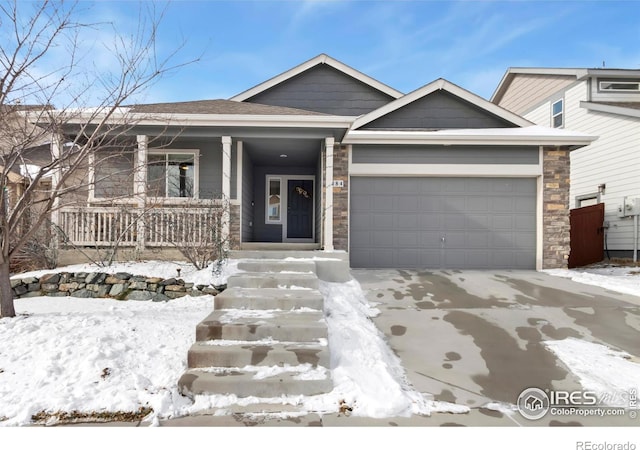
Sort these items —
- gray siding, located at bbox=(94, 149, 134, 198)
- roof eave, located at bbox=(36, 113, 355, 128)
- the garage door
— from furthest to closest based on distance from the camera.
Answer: the garage door
gray siding, located at bbox=(94, 149, 134, 198)
roof eave, located at bbox=(36, 113, 355, 128)

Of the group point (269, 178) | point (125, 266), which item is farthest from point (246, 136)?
point (125, 266)

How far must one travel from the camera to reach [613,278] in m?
7.08

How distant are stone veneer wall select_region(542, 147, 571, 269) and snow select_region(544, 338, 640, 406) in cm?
464

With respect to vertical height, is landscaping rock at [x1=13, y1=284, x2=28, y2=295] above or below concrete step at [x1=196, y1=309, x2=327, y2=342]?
below

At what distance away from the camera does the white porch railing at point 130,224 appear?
6527 millimetres

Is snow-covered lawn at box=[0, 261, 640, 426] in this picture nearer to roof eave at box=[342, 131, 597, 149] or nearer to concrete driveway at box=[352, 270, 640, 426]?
concrete driveway at box=[352, 270, 640, 426]

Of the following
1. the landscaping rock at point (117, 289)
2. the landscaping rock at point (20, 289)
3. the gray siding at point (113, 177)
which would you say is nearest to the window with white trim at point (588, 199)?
the landscaping rock at point (117, 289)

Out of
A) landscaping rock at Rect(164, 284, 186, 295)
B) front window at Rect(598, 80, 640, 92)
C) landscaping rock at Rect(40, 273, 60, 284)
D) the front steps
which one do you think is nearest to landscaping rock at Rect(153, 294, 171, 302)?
landscaping rock at Rect(164, 284, 186, 295)

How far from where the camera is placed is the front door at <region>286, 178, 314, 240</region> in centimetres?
986

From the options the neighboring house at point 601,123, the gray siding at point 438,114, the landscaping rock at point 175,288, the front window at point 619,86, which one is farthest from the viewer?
the front window at point 619,86

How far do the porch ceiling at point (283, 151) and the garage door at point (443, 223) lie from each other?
57.8 inches

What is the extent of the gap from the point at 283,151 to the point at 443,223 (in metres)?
4.48

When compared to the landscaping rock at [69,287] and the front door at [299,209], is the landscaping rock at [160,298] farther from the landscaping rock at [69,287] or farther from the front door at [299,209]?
the front door at [299,209]

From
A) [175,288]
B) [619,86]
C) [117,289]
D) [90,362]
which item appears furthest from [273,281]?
[619,86]
